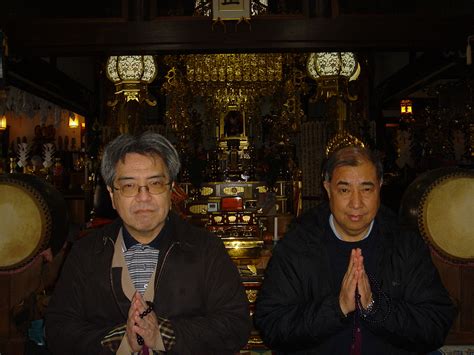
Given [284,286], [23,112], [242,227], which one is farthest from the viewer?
[23,112]

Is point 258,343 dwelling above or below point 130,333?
below

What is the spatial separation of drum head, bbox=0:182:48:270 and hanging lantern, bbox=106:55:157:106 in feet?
5.48

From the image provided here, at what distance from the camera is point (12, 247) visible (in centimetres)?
288

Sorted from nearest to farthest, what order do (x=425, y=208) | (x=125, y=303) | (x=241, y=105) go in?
(x=125, y=303) < (x=425, y=208) < (x=241, y=105)

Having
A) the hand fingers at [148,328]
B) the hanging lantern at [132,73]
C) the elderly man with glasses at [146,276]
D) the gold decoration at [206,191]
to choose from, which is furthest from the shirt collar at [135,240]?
the gold decoration at [206,191]

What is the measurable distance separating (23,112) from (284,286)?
9.30 metres

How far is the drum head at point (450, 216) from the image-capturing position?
113 inches

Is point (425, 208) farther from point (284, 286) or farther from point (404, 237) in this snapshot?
point (284, 286)

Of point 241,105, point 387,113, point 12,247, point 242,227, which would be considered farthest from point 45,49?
point 387,113

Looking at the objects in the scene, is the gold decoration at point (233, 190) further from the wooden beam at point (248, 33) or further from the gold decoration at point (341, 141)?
the wooden beam at point (248, 33)

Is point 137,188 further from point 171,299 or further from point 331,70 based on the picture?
point 331,70

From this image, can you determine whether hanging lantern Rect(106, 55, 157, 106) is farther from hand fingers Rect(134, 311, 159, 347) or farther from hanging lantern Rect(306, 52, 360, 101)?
hand fingers Rect(134, 311, 159, 347)

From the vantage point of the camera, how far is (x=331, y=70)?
166 inches

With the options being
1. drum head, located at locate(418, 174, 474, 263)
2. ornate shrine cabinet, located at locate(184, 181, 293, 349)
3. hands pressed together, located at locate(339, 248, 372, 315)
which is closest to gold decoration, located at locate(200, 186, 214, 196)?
ornate shrine cabinet, located at locate(184, 181, 293, 349)
